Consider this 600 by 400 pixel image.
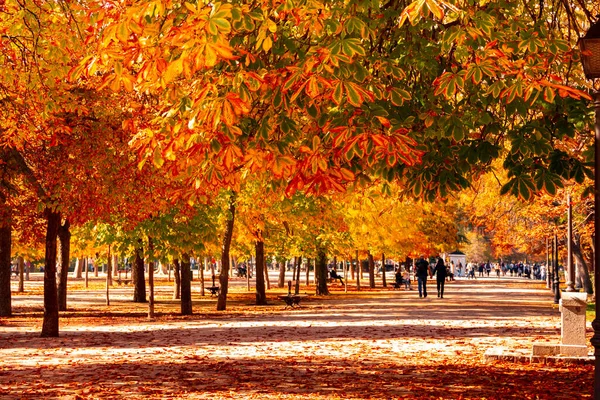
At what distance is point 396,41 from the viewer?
413 inches

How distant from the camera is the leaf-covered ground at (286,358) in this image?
42.3 ft

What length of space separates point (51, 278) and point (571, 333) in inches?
506

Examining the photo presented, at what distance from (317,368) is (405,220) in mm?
33152

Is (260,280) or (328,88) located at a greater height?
(328,88)

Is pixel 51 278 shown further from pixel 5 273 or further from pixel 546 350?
pixel 546 350

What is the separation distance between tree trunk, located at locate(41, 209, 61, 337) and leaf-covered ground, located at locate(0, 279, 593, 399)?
1.82ft

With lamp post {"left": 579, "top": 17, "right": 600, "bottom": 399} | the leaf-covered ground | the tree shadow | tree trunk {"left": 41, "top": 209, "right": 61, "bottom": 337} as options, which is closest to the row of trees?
lamp post {"left": 579, "top": 17, "right": 600, "bottom": 399}

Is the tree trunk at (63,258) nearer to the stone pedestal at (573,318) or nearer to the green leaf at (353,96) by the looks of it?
the stone pedestal at (573,318)

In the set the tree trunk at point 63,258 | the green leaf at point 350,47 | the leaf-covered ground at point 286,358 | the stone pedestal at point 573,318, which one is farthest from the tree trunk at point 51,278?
the green leaf at point 350,47

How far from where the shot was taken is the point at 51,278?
22.8 m

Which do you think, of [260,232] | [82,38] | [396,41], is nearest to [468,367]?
[396,41]

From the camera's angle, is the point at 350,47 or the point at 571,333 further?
the point at 571,333

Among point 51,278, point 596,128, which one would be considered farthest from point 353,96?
point 51,278

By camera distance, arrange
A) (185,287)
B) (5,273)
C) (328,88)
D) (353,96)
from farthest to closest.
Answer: (5,273) → (185,287) → (328,88) → (353,96)
